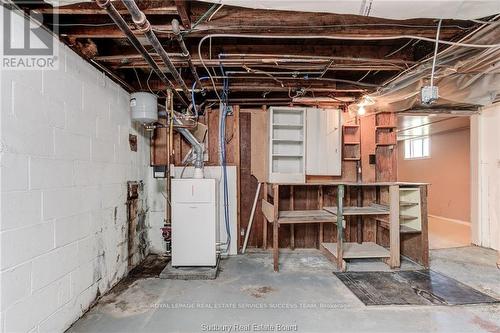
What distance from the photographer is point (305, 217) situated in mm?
3355

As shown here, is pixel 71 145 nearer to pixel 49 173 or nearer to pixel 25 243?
pixel 49 173

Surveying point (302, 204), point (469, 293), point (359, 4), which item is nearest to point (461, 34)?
point (359, 4)

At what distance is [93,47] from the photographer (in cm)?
217

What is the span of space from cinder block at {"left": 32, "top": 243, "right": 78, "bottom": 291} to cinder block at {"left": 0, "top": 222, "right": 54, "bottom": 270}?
0.06 meters

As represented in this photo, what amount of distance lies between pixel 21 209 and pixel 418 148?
8.19m

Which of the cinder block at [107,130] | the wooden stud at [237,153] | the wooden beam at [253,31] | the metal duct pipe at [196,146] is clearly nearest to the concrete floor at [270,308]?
the wooden stud at [237,153]

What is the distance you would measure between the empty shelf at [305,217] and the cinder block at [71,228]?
1937mm

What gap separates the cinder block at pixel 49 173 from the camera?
67.8 inches

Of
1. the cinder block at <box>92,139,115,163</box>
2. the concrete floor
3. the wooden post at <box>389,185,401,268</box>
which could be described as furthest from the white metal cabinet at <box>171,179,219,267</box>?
the wooden post at <box>389,185,401,268</box>

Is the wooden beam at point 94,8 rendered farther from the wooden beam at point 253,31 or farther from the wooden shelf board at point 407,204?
the wooden shelf board at point 407,204

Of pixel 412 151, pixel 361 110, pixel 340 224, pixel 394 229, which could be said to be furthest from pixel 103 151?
pixel 412 151

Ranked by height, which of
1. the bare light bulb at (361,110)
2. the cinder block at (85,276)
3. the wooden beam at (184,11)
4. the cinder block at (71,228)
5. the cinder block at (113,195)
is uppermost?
the wooden beam at (184,11)

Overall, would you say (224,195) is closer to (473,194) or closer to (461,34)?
(461,34)

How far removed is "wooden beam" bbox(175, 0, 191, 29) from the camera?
1612 millimetres
